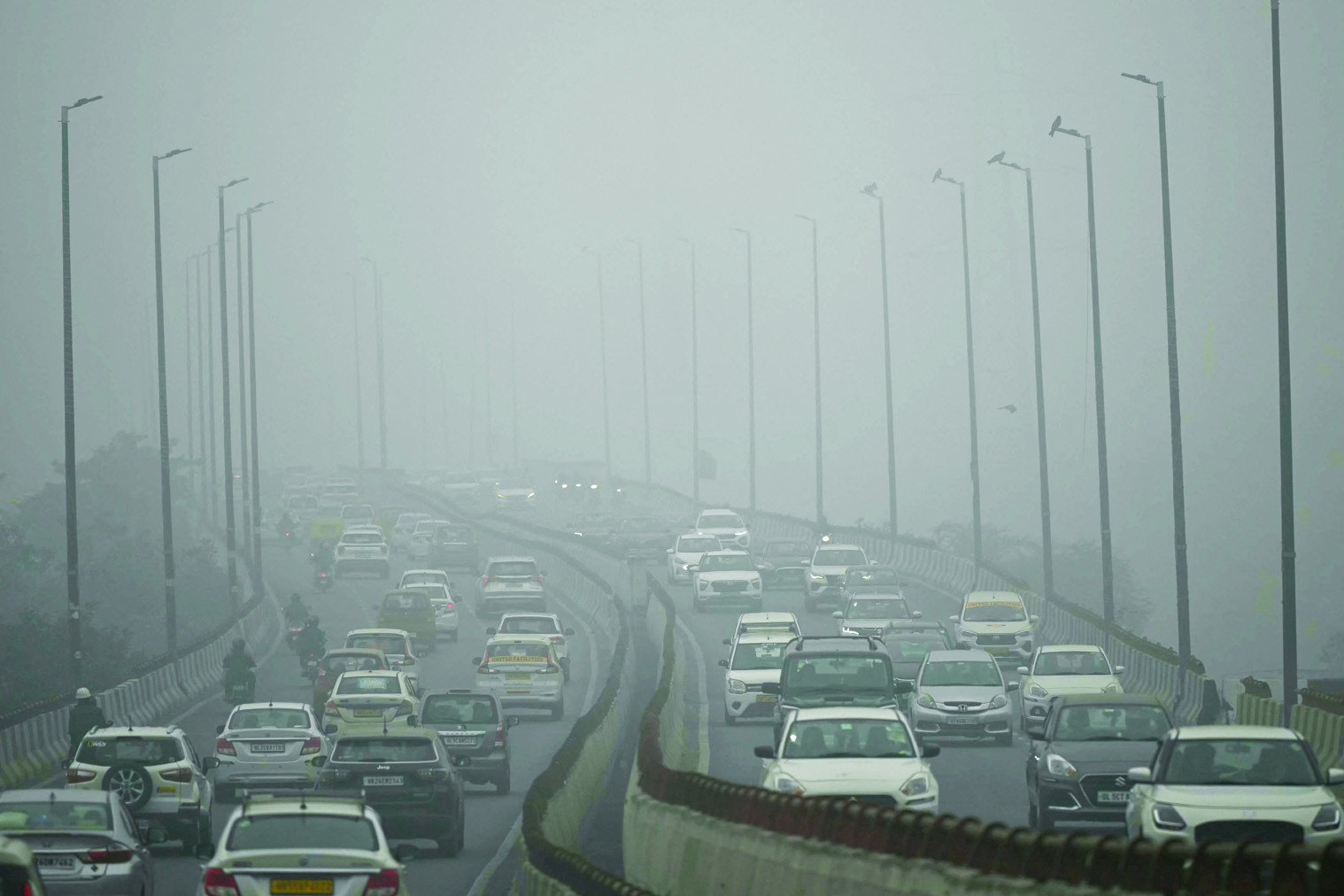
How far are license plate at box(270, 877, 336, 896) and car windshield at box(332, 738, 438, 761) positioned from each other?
27.5ft

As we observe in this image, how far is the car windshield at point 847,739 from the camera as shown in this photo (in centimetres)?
2170

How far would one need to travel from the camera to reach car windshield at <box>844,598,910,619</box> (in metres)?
48.8

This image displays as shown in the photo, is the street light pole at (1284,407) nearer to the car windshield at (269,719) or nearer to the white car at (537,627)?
the car windshield at (269,719)

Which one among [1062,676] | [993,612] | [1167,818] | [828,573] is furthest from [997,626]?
[1167,818]

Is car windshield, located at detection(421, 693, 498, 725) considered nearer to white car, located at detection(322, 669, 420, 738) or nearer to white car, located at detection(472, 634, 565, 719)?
white car, located at detection(322, 669, 420, 738)

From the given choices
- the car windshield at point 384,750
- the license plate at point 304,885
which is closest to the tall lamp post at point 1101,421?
the car windshield at point 384,750

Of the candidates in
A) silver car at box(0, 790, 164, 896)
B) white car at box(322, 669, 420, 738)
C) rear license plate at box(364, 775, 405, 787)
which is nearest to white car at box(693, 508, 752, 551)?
white car at box(322, 669, 420, 738)

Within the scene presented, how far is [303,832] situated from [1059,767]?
8.50 m

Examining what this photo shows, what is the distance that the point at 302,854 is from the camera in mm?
15727

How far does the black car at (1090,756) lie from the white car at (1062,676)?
971 centimetres

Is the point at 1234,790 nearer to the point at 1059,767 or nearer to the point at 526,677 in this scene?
the point at 1059,767

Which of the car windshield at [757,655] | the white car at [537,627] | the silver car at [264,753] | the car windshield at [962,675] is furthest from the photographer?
the white car at [537,627]

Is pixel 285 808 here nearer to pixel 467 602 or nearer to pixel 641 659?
pixel 641 659

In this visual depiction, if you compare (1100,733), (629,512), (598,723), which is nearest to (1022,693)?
(598,723)
